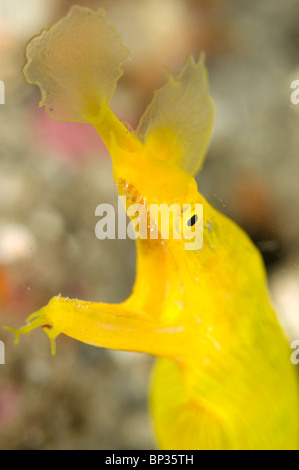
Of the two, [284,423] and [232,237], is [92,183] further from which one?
[284,423]

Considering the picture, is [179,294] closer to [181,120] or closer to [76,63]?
[181,120]

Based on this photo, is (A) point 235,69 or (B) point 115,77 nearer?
(B) point 115,77

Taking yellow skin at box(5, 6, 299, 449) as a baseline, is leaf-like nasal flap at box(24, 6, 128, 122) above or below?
above

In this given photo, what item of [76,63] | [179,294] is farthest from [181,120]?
[179,294]

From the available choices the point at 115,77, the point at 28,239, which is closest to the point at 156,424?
the point at 28,239

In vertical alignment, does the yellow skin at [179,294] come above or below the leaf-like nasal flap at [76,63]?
below
